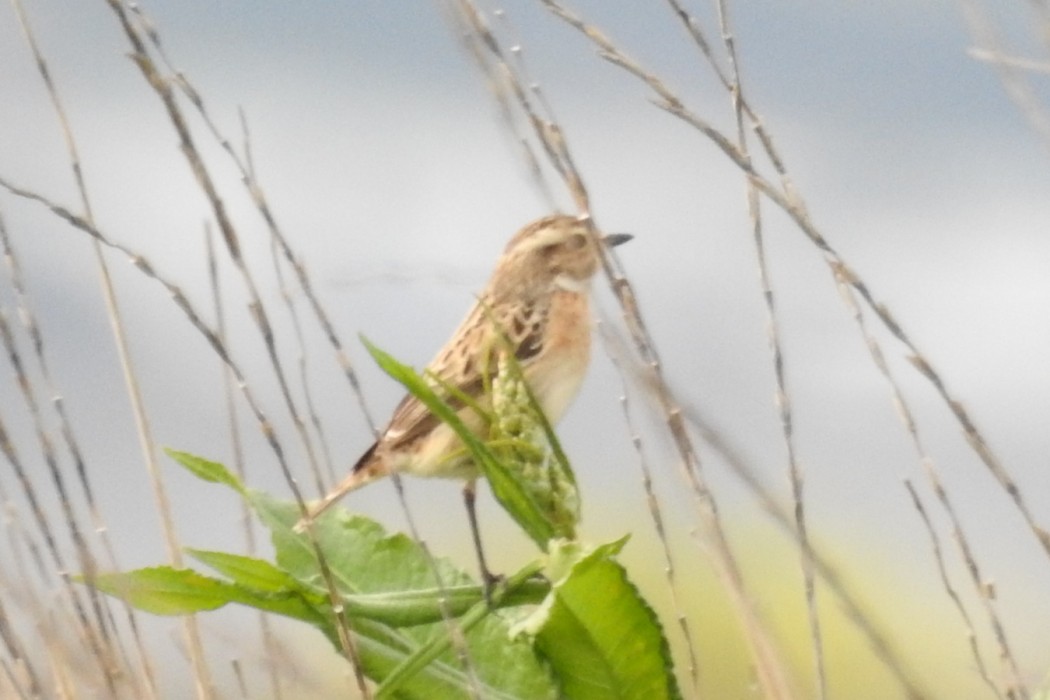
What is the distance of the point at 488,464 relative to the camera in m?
1.76

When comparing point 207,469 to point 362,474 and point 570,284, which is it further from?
point 570,284

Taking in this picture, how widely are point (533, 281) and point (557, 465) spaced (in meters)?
1.09

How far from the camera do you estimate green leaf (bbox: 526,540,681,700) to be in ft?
5.76

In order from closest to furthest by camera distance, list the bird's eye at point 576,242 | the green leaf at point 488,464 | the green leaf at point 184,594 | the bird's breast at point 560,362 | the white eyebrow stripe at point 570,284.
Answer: the green leaf at point 488,464 → the green leaf at point 184,594 → the bird's breast at point 560,362 → the white eyebrow stripe at point 570,284 → the bird's eye at point 576,242

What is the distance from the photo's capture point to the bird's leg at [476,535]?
188 centimetres

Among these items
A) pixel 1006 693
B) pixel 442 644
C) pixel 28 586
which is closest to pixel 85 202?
pixel 28 586

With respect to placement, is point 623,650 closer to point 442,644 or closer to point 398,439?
point 442,644

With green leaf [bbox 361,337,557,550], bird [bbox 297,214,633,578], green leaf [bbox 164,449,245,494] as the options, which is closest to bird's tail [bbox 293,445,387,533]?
bird [bbox 297,214,633,578]

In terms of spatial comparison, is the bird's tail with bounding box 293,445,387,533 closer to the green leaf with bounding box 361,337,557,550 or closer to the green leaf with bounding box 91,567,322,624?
the green leaf with bounding box 91,567,322,624

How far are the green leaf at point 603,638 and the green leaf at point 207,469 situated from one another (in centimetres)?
46

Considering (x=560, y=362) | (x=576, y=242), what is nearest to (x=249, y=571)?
(x=560, y=362)

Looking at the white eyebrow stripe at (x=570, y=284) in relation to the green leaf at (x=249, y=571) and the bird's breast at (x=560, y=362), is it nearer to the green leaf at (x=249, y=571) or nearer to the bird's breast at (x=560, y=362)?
the bird's breast at (x=560, y=362)

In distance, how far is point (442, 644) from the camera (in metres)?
1.86

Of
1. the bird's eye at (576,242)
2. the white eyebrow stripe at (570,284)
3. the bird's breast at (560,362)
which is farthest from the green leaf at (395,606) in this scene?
the bird's eye at (576,242)
